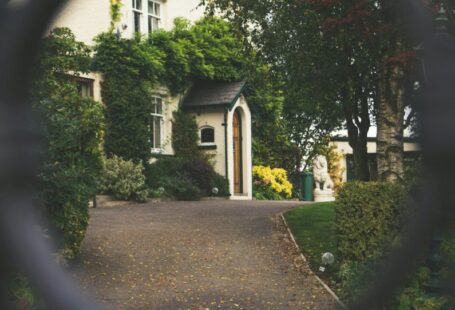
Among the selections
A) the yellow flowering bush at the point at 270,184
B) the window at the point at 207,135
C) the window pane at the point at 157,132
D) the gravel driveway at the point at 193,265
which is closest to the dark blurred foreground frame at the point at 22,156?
the gravel driveway at the point at 193,265

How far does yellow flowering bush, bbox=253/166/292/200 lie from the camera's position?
20.4m

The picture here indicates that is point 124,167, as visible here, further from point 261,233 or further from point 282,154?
point 282,154

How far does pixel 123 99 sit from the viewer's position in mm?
15859

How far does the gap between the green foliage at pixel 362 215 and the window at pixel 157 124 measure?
442 inches

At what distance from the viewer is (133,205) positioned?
45.7 feet

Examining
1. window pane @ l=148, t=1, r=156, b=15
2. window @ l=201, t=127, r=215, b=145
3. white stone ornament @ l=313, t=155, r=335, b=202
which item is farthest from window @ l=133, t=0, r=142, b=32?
white stone ornament @ l=313, t=155, r=335, b=202

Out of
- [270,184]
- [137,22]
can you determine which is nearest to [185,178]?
[270,184]

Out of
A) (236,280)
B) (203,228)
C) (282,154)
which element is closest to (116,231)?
(203,228)

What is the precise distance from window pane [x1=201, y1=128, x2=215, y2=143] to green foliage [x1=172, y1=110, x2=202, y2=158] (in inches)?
29.8

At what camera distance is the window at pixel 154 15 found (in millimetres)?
18109

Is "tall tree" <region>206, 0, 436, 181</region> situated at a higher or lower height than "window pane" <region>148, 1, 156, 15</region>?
lower

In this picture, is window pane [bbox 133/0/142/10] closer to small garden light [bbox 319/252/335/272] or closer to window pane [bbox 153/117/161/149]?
window pane [bbox 153/117/161/149]

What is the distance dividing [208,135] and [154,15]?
13.8 feet

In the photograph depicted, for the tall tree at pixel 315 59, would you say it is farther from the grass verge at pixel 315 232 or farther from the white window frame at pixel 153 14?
the white window frame at pixel 153 14
